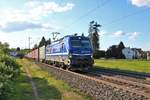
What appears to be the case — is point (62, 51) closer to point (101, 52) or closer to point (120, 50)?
point (101, 52)

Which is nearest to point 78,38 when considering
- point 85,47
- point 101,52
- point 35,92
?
point 85,47

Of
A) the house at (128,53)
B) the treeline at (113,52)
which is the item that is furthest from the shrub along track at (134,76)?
the house at (128,53)

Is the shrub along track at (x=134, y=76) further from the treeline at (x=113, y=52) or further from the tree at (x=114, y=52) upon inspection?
the tree at (x=114, y=52)

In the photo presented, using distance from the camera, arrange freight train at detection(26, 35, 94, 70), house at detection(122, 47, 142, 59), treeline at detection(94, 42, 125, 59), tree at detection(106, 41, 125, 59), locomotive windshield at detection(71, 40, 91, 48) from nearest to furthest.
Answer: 1. freight train at detection(26, 35, 94, 70)
2. locomotive windshield at detection(71, 40, 91, 48)
3. treeline at detection(94, 42, 125, 59)
4. tree at detection(106, 41, 125, 59)
5. house at detection(122, 47, 142, 59)

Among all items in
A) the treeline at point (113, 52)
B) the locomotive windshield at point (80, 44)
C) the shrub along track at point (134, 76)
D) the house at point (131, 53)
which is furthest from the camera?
the house at point (131, 53)

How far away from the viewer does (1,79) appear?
13.5 metres

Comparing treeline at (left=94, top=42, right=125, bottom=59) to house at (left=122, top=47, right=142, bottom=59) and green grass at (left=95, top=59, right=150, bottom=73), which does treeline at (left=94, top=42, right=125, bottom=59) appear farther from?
green grass at (left=95, top=59, right=150, bottom=73)

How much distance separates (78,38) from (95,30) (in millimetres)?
127820

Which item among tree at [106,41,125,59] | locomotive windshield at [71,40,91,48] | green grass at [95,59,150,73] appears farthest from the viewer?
tree at [106,41,125,59]

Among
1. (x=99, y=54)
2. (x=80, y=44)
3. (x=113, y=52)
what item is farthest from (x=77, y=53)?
(x=113, y=52)

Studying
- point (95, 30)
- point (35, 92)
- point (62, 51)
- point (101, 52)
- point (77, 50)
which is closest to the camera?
point (35, 92)

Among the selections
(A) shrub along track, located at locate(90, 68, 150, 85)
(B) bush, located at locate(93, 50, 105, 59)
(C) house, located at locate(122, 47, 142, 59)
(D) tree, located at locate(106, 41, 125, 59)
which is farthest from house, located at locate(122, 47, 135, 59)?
(A) shrub along track, located at locate(90, 68, 150, 85)

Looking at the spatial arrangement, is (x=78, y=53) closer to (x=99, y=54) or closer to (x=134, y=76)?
(x=134, y=76)

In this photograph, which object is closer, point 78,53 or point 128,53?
point 78,53
